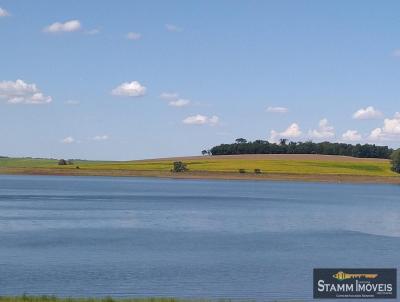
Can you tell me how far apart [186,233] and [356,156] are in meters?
123

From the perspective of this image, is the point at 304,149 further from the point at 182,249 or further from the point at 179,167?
the point at 182,249

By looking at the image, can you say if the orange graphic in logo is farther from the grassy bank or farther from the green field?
the green field

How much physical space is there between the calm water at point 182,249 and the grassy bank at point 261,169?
60586 millimetres

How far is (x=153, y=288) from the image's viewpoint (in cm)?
2464

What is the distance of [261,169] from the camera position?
125 meters

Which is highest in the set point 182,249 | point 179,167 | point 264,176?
point 179,167

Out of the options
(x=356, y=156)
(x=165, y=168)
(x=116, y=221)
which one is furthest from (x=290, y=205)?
(x=356, y=156)

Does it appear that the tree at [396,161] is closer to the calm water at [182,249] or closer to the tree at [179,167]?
the tree at [179,167]

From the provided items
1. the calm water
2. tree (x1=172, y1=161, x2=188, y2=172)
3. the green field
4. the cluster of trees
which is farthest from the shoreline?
the calm water

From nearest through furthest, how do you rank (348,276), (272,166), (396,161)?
(348,276)
(396,161)
(272,166)

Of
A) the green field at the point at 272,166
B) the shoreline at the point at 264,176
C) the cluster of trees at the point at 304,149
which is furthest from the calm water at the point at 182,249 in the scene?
the cluster of trees at the point at 304,149

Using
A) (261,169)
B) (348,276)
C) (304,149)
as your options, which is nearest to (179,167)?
(261,169)

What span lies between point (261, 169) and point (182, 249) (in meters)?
91.5

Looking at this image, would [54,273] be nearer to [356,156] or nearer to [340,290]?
[340,290]
